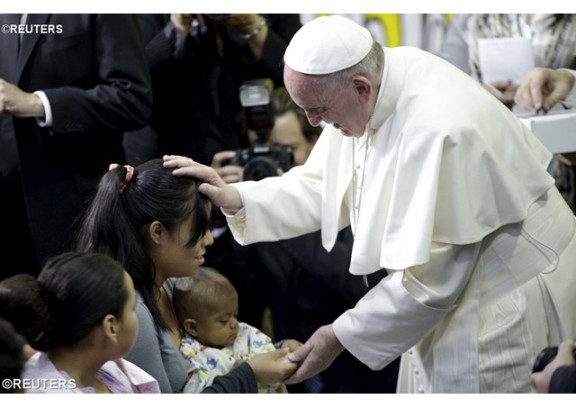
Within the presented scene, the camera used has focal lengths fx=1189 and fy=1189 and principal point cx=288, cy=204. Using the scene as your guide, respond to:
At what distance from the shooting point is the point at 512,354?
3.53m

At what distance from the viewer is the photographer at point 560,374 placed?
3.31 meters

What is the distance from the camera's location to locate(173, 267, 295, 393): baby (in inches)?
139

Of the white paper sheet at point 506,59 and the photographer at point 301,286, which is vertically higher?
the white paper sheet at point 506,59

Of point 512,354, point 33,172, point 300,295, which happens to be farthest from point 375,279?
point 33,172

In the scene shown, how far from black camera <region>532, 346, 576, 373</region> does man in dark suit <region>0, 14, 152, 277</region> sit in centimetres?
155

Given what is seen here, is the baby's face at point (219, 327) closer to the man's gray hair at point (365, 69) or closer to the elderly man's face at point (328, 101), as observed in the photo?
the elderly man's face at point (328, 101)

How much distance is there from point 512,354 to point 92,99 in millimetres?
1635

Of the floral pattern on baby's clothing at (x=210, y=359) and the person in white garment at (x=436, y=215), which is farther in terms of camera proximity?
the floral pattern on baby's clothing at (x=210, y=359)

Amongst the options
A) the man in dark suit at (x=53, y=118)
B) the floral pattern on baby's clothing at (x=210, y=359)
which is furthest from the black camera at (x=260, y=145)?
the floral pattern on baby's clothing at (x=210, y=359)

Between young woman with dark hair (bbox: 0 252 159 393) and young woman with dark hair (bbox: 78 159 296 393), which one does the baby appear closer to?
young woman with dark hair (bbox: 78 159 296 393)

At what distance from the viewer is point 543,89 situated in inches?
166

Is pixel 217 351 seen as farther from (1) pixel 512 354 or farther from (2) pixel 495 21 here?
(2) pixel 495 21

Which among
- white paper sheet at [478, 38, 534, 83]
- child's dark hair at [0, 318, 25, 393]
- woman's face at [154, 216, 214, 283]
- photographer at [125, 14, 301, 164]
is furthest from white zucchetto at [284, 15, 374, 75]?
white paper sheet at [478, 38, 534, 83]

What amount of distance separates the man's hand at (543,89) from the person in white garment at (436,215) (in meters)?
0.58
